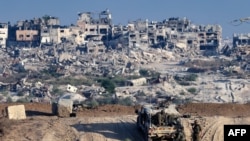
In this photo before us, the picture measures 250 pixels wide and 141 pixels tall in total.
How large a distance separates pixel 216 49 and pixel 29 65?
94.5 ft

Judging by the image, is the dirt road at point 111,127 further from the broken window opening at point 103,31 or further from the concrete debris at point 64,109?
the broken window opening at point 103,31

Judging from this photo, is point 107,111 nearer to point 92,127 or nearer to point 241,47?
point 92,127

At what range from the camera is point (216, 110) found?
1008 inches

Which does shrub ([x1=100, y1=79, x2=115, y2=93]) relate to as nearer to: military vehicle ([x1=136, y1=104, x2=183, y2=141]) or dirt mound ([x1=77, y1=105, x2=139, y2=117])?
dirt mound ([x1=77, y1=105, x2=139, y2=117])

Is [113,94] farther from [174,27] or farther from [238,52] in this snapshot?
[174,27]

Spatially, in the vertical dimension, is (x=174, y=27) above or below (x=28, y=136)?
above

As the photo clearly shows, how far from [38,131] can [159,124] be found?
143 inches

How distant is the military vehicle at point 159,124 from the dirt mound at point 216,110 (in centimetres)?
500

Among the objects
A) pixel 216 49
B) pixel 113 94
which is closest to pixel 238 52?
pixel 216 49

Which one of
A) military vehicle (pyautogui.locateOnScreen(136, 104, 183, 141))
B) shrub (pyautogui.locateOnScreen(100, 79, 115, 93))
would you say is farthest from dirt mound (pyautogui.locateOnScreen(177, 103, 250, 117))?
shrub (pyautogui.locateOnScreen(100, 79, 115, 93))

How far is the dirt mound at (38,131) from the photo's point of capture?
19.0 m

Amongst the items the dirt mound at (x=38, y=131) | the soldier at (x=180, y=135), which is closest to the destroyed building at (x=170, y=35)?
the dirt mound at (x=38, y=131)

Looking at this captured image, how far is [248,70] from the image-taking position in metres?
64.2

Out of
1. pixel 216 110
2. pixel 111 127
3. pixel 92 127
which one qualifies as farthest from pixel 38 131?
pixel 216 110
